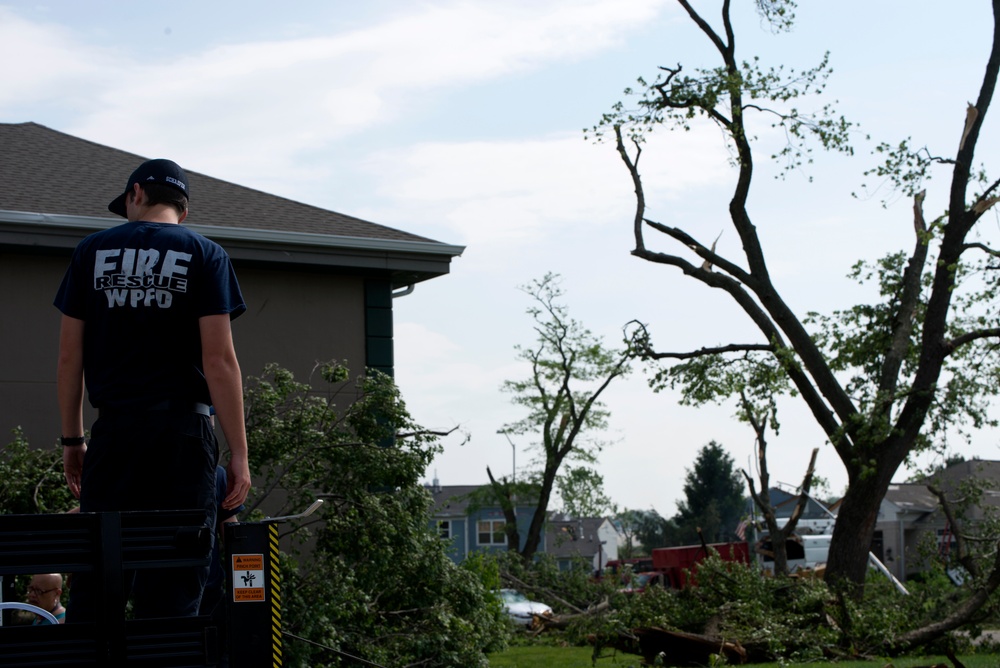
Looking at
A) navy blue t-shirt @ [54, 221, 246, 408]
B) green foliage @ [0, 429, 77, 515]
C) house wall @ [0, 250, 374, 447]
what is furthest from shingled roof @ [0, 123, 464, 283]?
navy blue t-shirt @ [54, 221, 246, 408]

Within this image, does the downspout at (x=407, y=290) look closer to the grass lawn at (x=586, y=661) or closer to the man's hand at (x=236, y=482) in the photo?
the grass lawn at (x=586, y=661)

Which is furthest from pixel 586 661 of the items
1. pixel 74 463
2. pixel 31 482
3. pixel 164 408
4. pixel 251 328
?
pixel 164 408

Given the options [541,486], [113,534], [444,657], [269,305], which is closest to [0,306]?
[269,305]

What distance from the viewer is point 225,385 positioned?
10.8ft

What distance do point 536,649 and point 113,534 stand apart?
654 inches

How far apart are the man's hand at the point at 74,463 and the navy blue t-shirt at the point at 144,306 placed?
0.63 feet

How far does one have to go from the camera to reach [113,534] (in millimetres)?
2600

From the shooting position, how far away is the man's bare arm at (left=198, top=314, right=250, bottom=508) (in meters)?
3.28

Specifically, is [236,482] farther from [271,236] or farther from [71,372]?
[271,236]

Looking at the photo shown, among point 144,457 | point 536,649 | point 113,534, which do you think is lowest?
point 536,649

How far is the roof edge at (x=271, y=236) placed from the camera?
1038 cm

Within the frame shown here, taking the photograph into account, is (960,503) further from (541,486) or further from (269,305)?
(541,486)

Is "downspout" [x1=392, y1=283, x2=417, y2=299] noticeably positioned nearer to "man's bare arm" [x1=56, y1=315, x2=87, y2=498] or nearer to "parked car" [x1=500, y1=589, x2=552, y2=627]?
"man's bare arm" [x1=56, y1=315, x2=87, y2=498]

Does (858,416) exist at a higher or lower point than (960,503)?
higher
